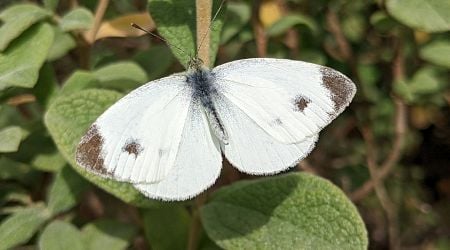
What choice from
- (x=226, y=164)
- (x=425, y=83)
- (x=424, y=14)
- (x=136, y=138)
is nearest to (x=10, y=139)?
(x=136, y=138)

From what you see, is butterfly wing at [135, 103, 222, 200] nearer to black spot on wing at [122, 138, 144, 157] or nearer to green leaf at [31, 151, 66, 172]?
black spot on wing at [122, 138, 144, 157]

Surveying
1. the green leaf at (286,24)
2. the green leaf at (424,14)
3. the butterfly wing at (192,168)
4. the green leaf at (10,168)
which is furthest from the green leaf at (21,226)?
the green leaf at (424,14)

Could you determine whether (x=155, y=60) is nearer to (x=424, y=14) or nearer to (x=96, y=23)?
(x=96, y=23)

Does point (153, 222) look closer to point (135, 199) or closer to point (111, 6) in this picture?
point (135, 199)

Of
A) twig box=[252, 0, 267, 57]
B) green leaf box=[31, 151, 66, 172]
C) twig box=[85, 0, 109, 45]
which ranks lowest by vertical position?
green leaf box=[31, 151, 66, 172]

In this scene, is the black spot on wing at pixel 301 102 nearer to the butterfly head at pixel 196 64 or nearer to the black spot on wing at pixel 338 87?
the black spot on wing at pixel 338 87

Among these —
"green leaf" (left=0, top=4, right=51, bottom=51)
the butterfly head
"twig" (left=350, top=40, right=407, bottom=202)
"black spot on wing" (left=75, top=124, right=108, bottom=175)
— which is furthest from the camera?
"twig" (left=350, top=40, right=407, bottom=202)

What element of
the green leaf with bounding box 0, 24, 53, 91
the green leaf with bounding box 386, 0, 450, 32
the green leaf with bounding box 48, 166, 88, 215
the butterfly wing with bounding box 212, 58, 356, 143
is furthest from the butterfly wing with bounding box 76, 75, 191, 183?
the green leaf with bounding box 386, 0, 450, 32
